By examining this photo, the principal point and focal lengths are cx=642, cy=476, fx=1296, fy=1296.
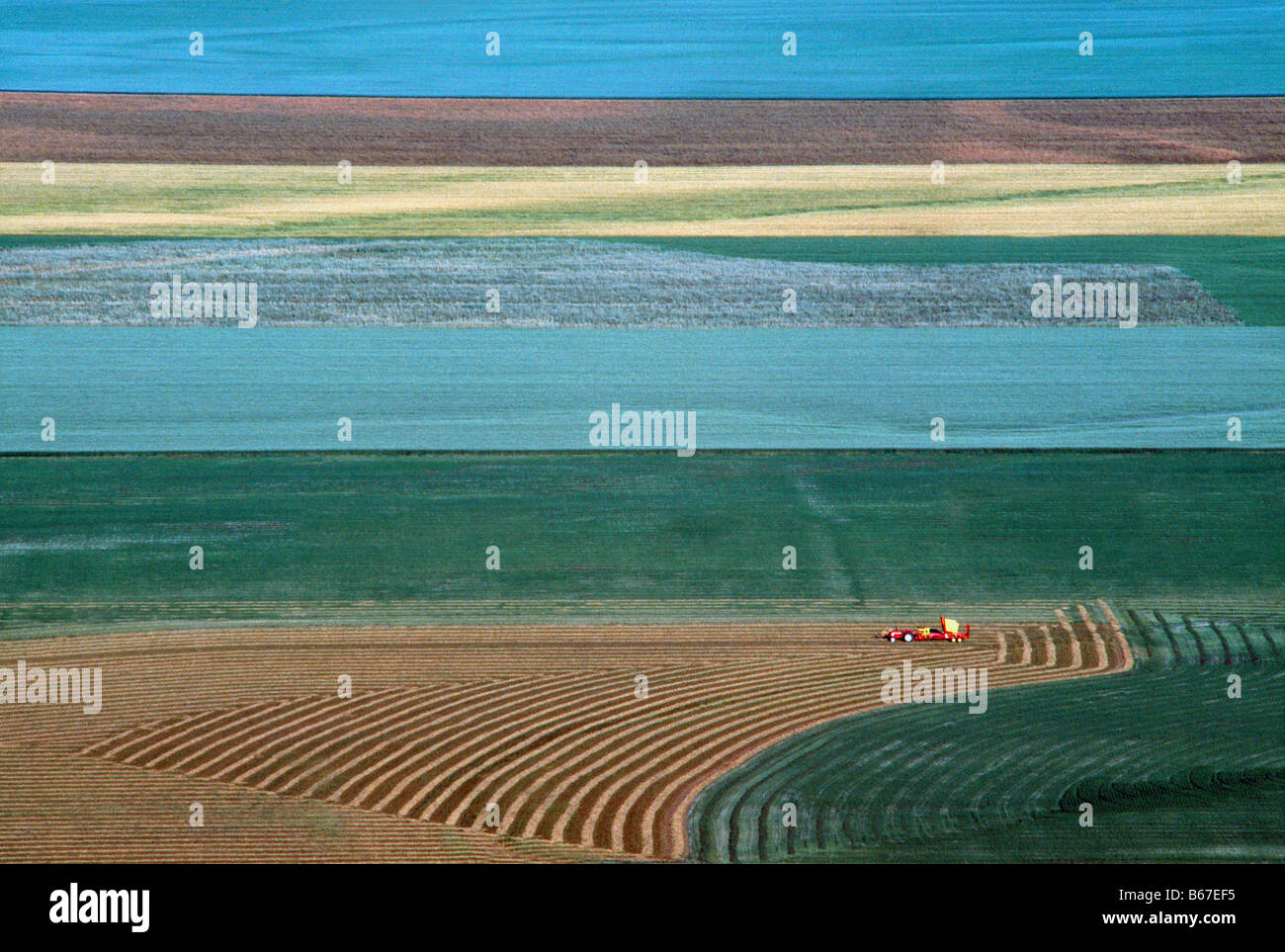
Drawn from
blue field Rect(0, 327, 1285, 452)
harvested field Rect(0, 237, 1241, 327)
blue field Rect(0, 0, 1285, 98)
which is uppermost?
blue field Rect(0, 0, 1285, 98)

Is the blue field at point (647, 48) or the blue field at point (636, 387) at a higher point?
the blue field at point (647, 48)

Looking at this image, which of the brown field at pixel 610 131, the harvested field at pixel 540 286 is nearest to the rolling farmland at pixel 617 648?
the harvested field at pixel 540 286

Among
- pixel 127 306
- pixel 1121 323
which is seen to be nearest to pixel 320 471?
pixel 127 306

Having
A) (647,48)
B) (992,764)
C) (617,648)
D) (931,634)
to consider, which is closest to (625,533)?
(617,648)

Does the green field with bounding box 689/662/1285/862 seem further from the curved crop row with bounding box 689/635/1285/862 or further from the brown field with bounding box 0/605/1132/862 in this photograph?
the brown field with bounding box 0/605/1132/862

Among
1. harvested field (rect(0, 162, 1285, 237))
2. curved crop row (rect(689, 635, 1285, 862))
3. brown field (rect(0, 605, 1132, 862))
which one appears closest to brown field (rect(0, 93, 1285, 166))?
harvested field (rect(0, 162, 1285, 237))

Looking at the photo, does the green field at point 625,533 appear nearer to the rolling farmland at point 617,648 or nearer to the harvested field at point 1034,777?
the rolling farmland at point 617,648

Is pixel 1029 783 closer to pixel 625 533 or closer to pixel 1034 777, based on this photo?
pixel 1034 777
